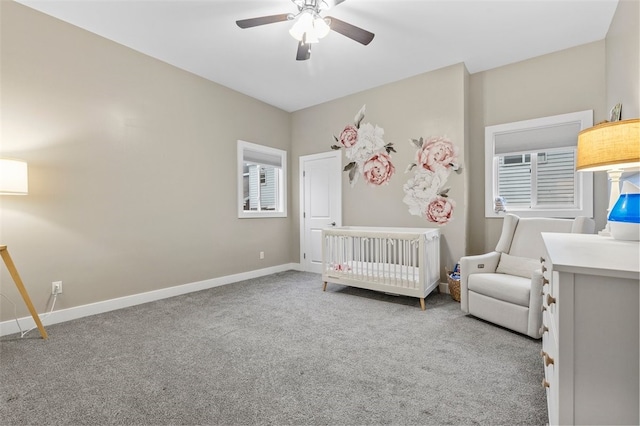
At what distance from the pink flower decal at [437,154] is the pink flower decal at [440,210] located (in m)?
0.39

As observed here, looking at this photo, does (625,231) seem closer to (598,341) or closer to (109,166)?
(598,341)

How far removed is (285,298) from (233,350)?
4.11 feet

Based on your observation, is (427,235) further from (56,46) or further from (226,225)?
(56,46)

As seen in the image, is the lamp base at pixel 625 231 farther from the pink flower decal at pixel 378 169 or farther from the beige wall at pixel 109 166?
the beige wall at pixel 109 166

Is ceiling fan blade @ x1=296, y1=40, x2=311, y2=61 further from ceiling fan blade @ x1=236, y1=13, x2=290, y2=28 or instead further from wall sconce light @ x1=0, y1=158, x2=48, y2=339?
wall sconce light @ x1=0, y1=158, x2=48, y2=339

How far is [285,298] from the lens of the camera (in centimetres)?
330

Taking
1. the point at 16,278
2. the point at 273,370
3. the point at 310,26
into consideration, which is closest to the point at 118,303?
the point at 16,278

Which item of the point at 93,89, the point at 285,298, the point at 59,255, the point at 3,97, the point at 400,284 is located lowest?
the point at 285,298

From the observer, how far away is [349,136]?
14.1 ft

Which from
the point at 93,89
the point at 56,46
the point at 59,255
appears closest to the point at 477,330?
the point at 59,255

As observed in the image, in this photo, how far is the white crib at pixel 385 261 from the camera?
301 cm

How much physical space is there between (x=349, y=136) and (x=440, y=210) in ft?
5.49

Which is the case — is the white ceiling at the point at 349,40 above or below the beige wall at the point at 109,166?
above

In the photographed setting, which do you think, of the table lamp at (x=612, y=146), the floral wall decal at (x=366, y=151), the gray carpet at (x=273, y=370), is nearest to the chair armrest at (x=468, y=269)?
the gray carpet at (x=273, y=370)
